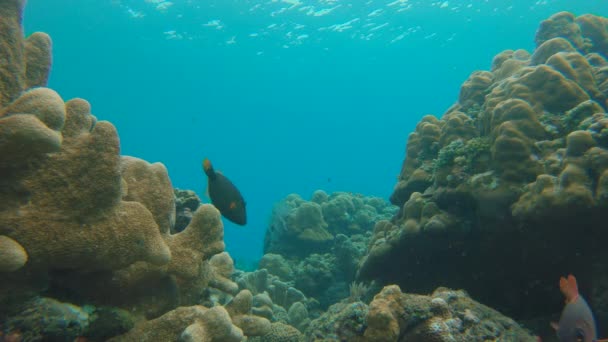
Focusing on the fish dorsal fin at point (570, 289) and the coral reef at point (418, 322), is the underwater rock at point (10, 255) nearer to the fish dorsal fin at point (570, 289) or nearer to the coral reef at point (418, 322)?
the coral reef at point (418, 322)

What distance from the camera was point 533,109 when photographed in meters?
5.71

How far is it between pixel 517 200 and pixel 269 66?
4912cm

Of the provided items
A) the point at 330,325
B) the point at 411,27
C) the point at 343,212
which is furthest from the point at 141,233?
the point at 411,27

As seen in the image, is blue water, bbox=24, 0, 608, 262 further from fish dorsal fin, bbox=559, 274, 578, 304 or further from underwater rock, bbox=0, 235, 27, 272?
fish dorsal fin, bbox=559, 274, 578, 304

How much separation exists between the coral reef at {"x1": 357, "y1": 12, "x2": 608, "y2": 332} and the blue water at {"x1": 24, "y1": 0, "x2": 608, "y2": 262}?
3.81 m

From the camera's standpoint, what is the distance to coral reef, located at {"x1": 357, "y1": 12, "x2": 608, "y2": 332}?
4441 millimetres

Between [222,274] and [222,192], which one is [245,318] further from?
[222,192]

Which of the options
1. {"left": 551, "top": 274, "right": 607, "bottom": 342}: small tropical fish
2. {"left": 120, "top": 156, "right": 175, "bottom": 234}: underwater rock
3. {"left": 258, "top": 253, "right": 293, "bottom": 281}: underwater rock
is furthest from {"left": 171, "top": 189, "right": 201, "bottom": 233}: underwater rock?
{"left": 258, "top": 253, "right": 293, "bottom": 281}: underwater rock

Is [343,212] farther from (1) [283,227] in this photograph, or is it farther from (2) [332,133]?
(2) [332,133]

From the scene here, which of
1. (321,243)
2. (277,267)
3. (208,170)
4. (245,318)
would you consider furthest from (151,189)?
(321,243)

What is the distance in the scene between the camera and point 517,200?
4.88 m

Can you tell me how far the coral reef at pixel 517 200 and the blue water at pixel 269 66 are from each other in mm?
3814

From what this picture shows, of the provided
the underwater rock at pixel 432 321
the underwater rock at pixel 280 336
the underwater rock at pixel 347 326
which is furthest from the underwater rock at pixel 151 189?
the underwater rock at pixel 432 321

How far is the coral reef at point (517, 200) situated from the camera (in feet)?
14.6
